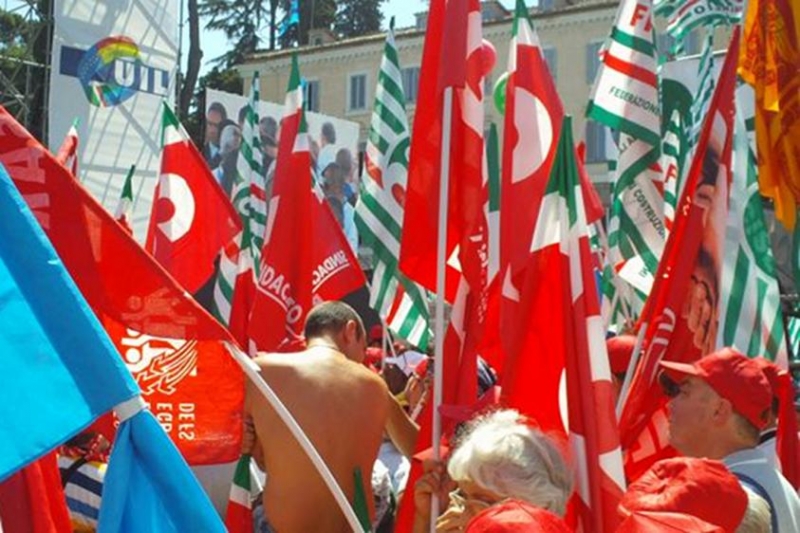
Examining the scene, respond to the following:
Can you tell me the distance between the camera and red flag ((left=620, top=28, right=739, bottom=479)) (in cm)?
473

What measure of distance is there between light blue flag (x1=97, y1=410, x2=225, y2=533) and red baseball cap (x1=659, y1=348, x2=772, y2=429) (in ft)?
5.82

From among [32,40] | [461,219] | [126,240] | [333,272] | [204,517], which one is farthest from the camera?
[32,40]

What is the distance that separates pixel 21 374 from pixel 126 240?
2.53ft

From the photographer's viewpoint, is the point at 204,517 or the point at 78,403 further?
the point at 204,517

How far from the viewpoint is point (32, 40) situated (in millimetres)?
20422

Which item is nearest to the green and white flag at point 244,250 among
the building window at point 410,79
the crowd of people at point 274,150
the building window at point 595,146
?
the crowd of people at point 274,150

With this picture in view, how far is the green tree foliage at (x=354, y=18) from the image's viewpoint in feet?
177

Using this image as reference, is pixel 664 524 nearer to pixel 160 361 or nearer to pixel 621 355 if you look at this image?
pixel 160 361

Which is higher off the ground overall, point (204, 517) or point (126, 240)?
point (126, 240)

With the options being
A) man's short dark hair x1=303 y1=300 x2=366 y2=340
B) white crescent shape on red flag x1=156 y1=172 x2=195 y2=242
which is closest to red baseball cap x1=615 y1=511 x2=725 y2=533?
man's short dark hair x1=303 y1=300 x2=366 y2=340

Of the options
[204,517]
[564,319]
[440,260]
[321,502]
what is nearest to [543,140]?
[440,260]

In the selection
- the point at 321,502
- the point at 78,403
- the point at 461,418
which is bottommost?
the point at 321,502

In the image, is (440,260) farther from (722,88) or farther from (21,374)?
(21,374)

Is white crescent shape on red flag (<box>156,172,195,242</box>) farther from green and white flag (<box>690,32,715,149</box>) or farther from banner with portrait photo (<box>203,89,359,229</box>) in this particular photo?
banner with portrait photo (<box>203,89,359,229</box>)
